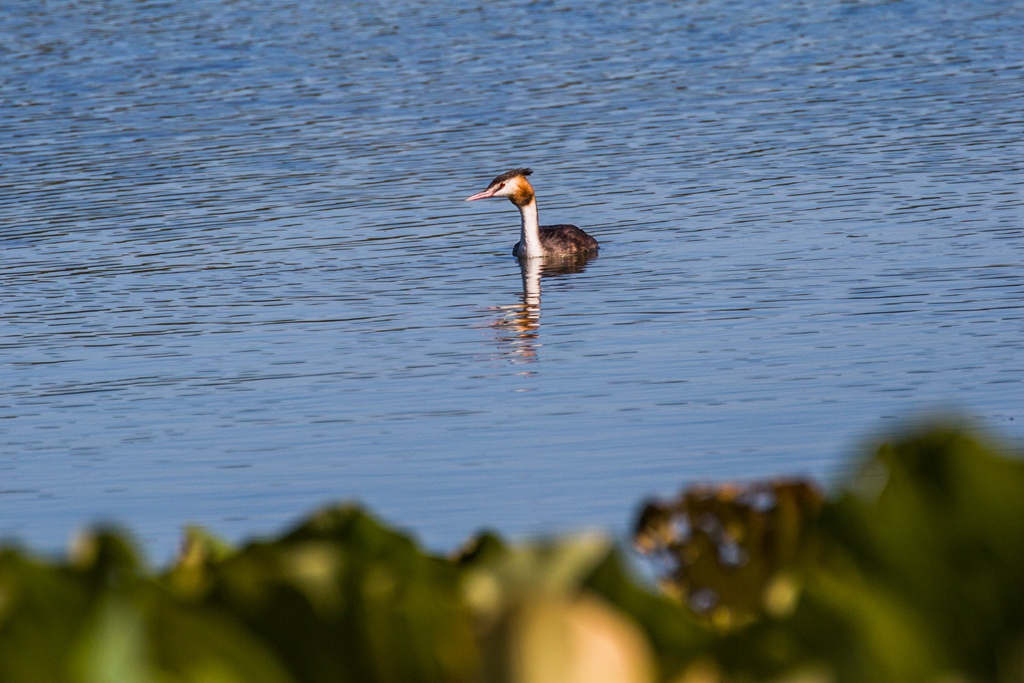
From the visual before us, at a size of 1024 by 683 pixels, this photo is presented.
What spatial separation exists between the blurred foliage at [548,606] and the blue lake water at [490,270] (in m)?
5.62

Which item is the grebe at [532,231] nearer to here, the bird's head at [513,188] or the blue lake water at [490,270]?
the bird's head at [513,188]

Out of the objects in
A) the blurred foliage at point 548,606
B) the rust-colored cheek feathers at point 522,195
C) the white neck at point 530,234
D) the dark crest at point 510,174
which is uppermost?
the blurred foliage at point 548,606

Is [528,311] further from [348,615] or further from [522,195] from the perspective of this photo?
[348,615]

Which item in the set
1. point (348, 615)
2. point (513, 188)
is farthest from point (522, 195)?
point (348, 615)

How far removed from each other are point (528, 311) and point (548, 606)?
43.2ft

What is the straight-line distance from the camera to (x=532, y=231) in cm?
1781

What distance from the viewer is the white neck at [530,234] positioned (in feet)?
57.9

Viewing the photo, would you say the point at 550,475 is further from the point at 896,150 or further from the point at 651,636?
the point at 896,150

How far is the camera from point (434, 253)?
17.3 metres

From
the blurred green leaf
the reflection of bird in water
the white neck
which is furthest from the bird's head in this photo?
the blurred green leaf

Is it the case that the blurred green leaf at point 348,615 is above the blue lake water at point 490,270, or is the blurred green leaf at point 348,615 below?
above

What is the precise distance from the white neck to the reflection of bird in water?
0.11 metres

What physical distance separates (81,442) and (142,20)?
2755 cm

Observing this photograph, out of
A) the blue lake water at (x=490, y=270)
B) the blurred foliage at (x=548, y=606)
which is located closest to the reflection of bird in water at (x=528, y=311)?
the blue lake water at (x=490, y=270)
